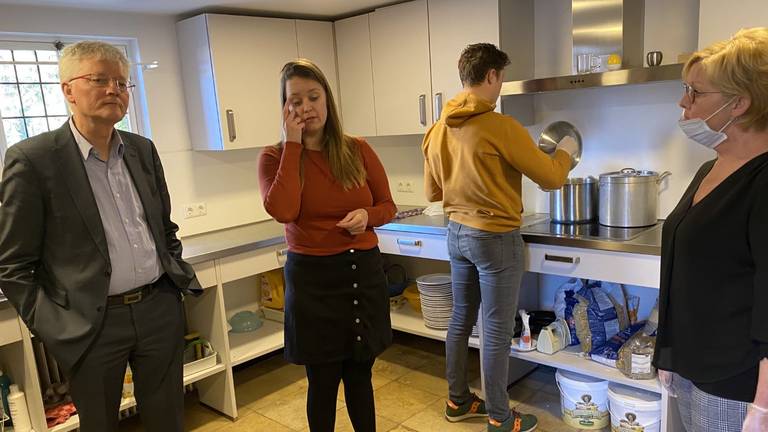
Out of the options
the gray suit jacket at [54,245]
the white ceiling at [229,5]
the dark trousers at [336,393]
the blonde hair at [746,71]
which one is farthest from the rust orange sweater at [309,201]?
the white ceiling at [229,5]

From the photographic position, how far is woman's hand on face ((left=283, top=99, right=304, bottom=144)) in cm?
161

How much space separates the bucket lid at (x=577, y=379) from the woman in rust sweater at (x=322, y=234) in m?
1.13

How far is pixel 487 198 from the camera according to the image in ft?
7.06

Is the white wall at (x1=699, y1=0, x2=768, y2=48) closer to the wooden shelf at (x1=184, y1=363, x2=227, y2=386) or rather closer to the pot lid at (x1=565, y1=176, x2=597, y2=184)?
the pot lid at (x1=565, y1=176, x2=597, y2=184)

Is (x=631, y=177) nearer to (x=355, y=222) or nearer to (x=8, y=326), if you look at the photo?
(x=355, y=222)

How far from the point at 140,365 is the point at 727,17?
2.35m

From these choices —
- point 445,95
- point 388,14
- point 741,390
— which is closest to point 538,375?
point 445,95

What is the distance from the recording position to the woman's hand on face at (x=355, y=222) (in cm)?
165

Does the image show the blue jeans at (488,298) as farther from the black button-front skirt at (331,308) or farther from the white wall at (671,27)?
the white wall at (671,27)

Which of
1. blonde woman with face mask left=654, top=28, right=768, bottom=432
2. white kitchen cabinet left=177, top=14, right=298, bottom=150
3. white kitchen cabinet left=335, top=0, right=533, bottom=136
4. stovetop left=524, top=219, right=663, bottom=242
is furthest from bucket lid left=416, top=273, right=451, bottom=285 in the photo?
blonde woman with face mask left=654, top=28, right=768, bottom=432

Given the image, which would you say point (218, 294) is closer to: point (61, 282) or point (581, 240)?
point (61, 282)

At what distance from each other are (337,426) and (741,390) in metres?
1.79

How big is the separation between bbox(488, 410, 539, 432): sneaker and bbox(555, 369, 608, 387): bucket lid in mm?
220

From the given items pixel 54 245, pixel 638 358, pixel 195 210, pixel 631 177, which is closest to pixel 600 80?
pixel 631 177
